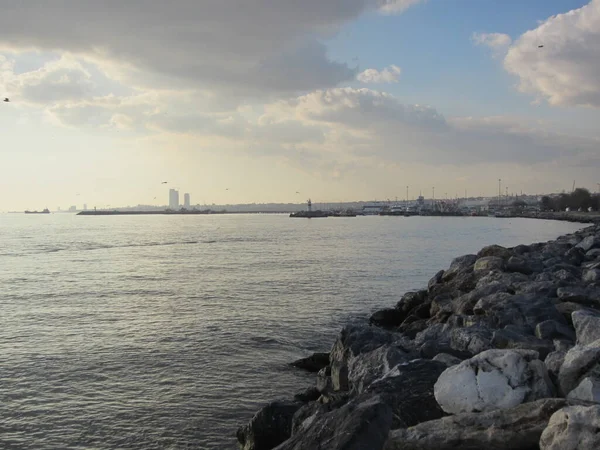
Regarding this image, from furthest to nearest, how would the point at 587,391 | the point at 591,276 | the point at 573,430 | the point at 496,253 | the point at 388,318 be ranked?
the point at 496,253
the point at 388,318
the point at 591,276
the point at 587,391
the point at 573,430

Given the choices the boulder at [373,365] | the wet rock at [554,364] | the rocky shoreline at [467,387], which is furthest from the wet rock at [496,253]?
the wet rock at [554,364]

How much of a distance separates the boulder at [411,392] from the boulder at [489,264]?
34.3 ft

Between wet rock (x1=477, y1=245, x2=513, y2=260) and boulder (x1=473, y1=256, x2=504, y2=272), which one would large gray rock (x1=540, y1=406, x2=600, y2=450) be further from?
wet rock (x1=477, y1=245, x2=513, y2=260)

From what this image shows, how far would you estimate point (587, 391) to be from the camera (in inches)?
193

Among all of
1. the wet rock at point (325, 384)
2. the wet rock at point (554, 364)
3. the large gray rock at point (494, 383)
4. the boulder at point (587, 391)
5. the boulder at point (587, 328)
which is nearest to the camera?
the boulder at point (587, 391)

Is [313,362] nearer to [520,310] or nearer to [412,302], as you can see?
[520,310]

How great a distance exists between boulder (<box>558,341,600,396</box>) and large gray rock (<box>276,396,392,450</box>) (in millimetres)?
2137

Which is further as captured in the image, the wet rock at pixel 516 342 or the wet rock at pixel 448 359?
the wet rock at pixel 516 342

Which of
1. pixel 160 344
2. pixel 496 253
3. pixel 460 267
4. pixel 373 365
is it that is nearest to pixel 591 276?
pixel 496 253

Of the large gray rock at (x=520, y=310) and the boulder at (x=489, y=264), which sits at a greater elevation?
the boulder at (x=489, y=264)

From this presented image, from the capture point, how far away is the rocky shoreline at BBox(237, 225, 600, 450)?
4.42m

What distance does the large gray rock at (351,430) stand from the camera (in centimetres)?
418

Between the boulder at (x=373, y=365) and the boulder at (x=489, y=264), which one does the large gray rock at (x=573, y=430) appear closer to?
the boulder at (x=373, y=365)

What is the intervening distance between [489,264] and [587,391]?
39.5 ft
